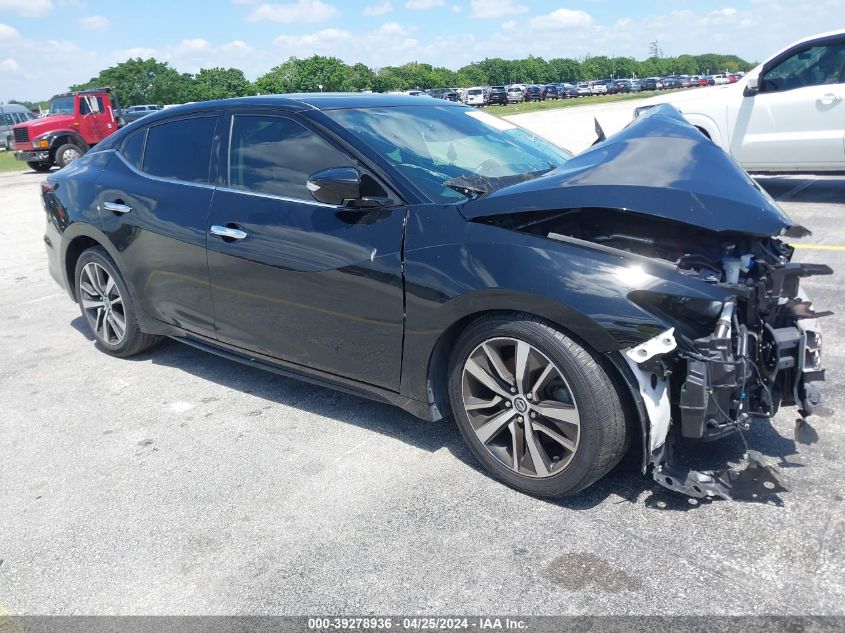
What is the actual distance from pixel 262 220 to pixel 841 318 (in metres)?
3.90

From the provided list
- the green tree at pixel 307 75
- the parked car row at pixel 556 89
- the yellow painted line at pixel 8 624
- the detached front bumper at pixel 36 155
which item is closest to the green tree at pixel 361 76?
the green tree at pixel 307 75

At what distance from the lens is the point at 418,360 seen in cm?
334

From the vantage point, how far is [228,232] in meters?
3.97

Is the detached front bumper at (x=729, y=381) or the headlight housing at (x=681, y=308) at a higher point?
the headlight housing at (x=681, y=308)

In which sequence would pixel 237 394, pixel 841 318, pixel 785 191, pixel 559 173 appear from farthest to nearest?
pixel 785 191, pixel 841 318, pixel 237 394, pixel 559 173

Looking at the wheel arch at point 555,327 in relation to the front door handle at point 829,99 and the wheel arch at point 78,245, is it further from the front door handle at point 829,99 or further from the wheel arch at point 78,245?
the front door handle at point 829,99

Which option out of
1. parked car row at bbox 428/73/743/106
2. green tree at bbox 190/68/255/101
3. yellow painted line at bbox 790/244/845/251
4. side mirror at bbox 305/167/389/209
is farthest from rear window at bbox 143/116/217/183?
green tree at bbox 190/68/255/101

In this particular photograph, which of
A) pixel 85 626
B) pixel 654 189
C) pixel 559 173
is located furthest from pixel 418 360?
pixel 85 626

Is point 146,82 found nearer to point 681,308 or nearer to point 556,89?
point 556,89

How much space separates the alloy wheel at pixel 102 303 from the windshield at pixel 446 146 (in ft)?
7.43

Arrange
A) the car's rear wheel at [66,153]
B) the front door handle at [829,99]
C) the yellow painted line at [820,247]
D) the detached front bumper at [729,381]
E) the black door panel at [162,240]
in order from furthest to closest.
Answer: the car's rear wheel at [66,153] < the front door handle at [829,99] < the yellow painted line at [820,247] < the black door panel at [162,240] < the detached front bumper at [729,381]

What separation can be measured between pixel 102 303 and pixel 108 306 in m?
0.09

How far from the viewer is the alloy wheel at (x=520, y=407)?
9.77ft

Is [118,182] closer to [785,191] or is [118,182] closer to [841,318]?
[841,318]
